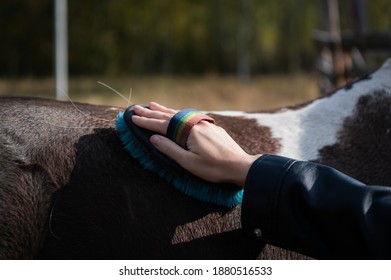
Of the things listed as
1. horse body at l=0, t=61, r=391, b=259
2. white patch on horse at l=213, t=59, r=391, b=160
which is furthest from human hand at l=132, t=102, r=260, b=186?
white patch on horse at l=213, t=59, r=391, b=160

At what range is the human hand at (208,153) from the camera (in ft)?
5.82

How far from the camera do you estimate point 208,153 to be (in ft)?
5.87

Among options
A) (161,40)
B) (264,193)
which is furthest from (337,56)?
(161,40)

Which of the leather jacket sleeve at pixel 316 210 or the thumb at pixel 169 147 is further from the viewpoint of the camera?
the thumb at pixel 169 147

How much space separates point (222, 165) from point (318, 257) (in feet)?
1.24

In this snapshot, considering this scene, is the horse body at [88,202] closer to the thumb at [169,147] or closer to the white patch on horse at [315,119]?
the thumb at [169,147]

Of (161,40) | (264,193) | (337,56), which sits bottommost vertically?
(161,40)

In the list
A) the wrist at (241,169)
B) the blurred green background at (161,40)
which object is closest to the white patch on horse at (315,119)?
the wrist at (241,169)

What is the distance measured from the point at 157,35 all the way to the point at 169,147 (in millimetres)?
36069

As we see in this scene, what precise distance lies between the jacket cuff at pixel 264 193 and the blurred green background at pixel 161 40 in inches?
1131

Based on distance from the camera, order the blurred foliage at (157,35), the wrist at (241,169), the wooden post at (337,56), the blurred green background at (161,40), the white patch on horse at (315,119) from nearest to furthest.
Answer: the wrist at (241,169) < the white patch on horse at (315,119) < the wooden post at (337,56) < the blurred green background at (161,40) < the blurred foliage at (157,35)

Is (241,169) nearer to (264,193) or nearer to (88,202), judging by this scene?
(264,193)

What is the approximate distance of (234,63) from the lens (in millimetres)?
43125
